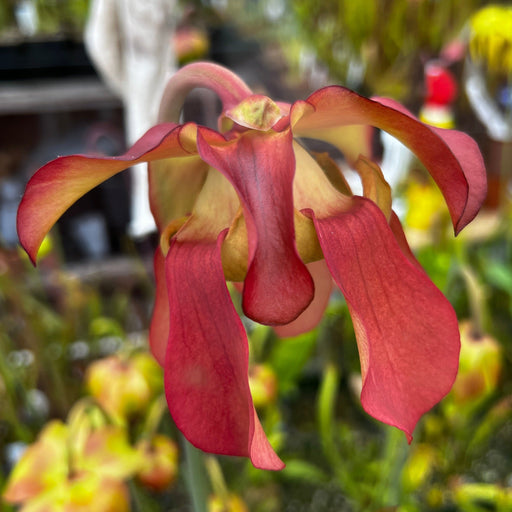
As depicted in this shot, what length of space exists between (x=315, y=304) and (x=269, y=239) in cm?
5

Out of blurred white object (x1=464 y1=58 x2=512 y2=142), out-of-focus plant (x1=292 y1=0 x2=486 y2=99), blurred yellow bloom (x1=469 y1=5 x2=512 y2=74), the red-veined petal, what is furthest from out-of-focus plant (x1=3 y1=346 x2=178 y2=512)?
out-of-focus plant (x1=292 y1=0 x2=486 y2=99)

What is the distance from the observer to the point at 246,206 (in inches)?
4.9

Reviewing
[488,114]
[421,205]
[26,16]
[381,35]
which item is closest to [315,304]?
[421,205]

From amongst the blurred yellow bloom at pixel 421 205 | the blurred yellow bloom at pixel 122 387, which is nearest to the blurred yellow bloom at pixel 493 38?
the blurred yellow bloom at pixel 421 205

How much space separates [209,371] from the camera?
13cm

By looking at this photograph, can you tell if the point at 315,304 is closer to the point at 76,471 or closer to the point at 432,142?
the point at 432,142

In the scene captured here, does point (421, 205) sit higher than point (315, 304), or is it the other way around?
point (315, 304)

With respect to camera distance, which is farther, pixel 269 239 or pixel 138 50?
pixel 138 50

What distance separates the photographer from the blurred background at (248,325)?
15.2 inches

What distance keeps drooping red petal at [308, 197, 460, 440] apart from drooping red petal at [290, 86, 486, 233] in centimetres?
2

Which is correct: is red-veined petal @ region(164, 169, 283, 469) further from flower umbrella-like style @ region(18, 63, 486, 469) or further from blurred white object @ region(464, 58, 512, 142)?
blurred white object @ region(464, 58, 512, 142)

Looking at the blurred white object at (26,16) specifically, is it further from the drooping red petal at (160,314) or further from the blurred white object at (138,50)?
the drooping red petal at (160,314)

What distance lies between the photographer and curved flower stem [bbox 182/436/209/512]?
0.20 m

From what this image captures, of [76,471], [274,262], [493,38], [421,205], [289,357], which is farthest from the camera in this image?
[493,38]
